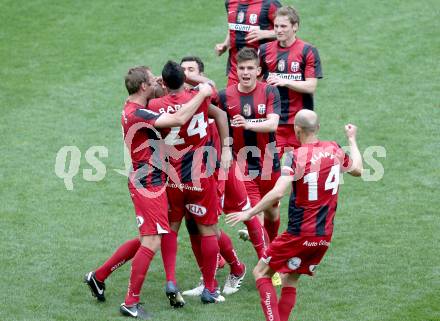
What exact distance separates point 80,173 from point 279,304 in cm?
496

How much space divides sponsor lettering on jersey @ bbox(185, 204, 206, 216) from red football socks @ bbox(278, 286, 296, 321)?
1.26 metres

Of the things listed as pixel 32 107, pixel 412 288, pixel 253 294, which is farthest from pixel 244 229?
pixel 32 107

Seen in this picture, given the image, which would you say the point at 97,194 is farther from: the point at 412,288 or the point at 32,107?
the point at 412,288

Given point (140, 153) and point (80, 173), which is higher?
point (140, 153)

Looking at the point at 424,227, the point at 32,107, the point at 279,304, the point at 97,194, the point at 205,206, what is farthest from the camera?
the point at 32,107

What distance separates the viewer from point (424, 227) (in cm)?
1087

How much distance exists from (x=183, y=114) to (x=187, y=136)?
0.46 m

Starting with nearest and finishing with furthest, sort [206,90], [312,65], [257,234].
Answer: [206,90], [257,234], [312,65]

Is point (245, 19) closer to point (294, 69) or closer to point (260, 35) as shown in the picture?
point (260, 35)

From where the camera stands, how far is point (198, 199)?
30.1 ft

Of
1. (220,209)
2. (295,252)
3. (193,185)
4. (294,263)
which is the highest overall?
(193,185)

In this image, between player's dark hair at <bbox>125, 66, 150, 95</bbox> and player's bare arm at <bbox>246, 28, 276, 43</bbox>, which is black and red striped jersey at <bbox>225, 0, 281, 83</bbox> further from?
player's dark hair at <bbox>125, 66, 150, 95</bbox>

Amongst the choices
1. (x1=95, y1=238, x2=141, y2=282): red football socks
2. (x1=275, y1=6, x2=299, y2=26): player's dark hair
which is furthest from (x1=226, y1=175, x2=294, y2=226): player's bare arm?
(x1=275, y1=6, x2=299, y2=26): player's dark hair

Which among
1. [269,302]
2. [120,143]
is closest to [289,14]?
[269,302]
